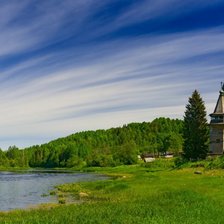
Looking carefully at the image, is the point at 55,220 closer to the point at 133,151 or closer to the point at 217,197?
the point at 217,197

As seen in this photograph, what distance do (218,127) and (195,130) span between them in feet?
26.3

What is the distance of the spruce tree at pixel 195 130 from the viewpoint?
330 feet

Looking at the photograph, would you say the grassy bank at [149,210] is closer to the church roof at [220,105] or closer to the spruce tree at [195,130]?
the spruce tree at [195,130]

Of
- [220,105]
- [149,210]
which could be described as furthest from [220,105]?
[149,210]

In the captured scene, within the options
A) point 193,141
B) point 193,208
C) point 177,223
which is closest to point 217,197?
point 193,208

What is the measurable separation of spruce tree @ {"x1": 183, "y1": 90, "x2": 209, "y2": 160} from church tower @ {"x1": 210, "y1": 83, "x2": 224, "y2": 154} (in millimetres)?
4136

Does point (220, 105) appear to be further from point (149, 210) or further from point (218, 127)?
point (149, 210)

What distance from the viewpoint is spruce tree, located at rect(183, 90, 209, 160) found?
10054 centimetres

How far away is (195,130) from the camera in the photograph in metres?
102

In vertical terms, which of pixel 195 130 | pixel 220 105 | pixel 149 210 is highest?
pixel 220 105

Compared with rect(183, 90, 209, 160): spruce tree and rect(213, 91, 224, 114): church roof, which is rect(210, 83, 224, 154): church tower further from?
rect(183, 90, 209, 160): spruce tree

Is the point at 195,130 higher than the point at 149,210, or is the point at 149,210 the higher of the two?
the point at 195,130

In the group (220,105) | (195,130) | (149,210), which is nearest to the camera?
(149,210)

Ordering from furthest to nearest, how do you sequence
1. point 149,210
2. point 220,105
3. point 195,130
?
point 220,105 < point 195,130 < point 149,210
